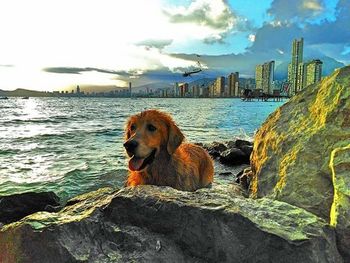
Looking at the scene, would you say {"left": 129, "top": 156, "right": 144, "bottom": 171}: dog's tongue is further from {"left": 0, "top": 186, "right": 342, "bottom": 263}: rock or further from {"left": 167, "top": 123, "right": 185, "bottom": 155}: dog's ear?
{"left": 0, "top": 186, "right": 342, "bottom": 263}: rock

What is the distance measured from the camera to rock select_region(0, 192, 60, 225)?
24.9 ft

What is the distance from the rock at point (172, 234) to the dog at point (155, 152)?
4.87ft

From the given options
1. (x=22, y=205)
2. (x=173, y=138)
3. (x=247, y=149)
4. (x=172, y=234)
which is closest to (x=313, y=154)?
(x=173, y=138)

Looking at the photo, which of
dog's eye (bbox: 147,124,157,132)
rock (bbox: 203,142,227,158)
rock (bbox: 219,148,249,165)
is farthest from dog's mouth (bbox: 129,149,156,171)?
rock (bbox: 203,142,227,158)

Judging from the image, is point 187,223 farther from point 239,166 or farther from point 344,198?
point 239,166

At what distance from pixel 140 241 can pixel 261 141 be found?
3.63 metres

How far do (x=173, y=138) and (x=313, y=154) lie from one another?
2029 mm

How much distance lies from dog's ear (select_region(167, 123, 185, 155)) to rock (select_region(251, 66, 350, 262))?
4.54 feet

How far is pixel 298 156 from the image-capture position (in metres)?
5.22

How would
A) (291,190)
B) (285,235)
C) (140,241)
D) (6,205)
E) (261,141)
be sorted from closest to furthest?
(285,235) → (140,241) → (291,190) → (261,141) → (6,205)

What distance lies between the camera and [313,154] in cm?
509

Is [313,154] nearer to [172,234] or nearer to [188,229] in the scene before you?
[188,229]

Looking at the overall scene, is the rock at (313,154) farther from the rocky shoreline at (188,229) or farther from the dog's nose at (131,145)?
the dog's nose at (131,145)

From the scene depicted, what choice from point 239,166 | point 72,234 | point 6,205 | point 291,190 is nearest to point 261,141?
point 291,190
